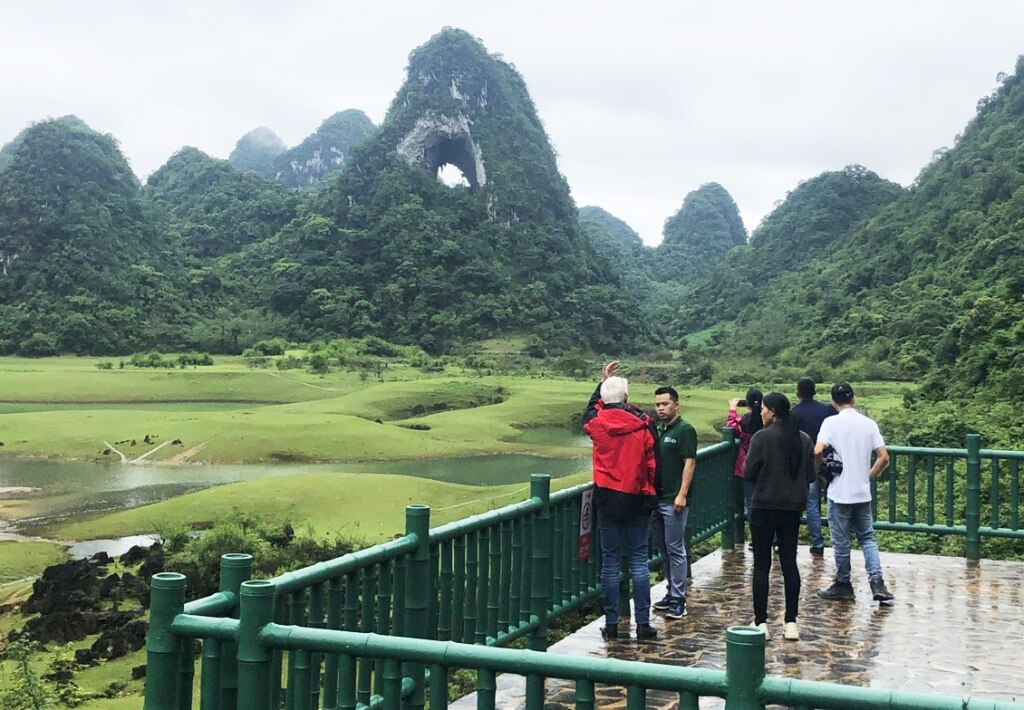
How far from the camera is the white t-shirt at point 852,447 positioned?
7.15m

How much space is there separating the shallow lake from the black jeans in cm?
1702

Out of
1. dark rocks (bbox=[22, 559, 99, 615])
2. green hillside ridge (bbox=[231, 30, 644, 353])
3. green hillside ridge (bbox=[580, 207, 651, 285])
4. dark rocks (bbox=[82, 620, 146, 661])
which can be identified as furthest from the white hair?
green hillside ridge (bbox=[580, 207, 651, 285])

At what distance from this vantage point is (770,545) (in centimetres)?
630

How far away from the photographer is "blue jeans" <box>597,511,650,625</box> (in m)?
6.25

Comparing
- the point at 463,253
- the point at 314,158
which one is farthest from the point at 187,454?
the point at 314,158

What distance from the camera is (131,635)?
1166cm

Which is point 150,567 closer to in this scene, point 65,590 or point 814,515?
point 65,590

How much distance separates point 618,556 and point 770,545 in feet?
3.31

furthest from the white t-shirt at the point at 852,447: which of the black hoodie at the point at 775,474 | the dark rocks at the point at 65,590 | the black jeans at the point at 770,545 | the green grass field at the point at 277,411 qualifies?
the green grass field at the point at 277,411

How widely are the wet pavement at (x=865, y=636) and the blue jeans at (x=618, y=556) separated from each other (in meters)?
0.32

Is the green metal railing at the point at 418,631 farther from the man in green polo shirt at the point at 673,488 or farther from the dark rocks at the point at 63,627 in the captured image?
the dark rocks at the point at 63,627

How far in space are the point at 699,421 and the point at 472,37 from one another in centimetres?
6758

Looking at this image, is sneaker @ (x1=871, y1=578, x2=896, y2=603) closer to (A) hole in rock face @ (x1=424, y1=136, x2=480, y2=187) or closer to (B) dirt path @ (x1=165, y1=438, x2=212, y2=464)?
(B) dirt path @ (x1=165, y1=438, x2=212, y2=464)

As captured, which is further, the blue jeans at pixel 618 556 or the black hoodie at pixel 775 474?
the blue jeans at pixel 618 556
